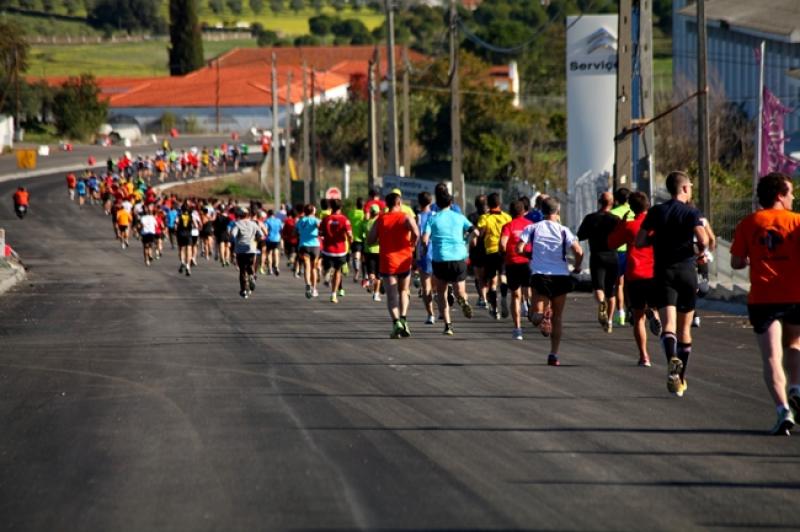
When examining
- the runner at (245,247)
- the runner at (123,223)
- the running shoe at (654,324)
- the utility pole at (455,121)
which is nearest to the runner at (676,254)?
the running shoe at (654,324)

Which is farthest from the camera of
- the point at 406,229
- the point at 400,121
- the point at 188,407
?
the point at 400,121

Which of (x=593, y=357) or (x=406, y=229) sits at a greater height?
(x=406, y=229)

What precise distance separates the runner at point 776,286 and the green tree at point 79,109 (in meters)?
120

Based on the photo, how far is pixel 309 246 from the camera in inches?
1120

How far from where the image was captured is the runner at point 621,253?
62.5 feet

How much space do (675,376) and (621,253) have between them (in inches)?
297

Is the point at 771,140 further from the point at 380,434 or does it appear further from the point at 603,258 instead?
the point at 380,434

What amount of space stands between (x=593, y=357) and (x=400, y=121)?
87.1 m

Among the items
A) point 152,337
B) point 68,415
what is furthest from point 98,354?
point 68,415

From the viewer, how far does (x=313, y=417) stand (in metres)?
11.8

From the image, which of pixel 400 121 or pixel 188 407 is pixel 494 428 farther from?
pixel 400 121

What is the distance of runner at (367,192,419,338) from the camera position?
19.2m

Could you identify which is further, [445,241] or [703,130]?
[703,130]

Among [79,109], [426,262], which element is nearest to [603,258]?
[426,262]
